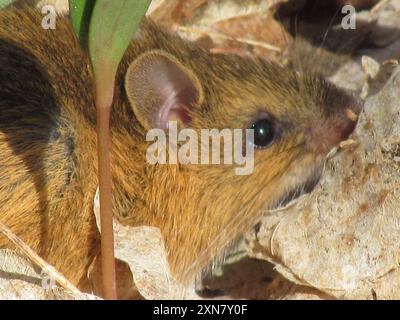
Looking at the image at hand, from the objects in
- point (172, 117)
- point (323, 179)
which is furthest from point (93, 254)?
point (323, 179)

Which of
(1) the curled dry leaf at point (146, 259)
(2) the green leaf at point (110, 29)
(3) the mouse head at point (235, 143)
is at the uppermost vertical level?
(2) the green leaf at point (110, 29)

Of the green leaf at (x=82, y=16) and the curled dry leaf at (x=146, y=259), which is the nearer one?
the green leaf at (x=82, y=16)

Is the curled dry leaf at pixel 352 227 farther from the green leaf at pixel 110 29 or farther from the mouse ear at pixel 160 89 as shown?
the green leaf at pixel 110 29

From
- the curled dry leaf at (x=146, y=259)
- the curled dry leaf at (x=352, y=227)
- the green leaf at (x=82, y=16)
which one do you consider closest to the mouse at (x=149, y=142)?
the curled dry leaf at (x=146, y=259)

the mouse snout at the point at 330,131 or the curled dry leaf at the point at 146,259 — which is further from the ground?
the mouse snout at the point at 330,131

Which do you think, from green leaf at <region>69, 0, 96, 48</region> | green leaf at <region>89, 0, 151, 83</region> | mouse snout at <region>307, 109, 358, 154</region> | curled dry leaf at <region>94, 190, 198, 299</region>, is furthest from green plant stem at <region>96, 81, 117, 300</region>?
mouse snout at <region>307, 109, 358, 154</region>

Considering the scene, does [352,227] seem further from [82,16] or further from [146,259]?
[82,16]

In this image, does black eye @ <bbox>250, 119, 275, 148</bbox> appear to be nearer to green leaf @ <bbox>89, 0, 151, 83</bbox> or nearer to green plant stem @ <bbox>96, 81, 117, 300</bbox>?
green plant stem @ <bbox>96, 81, 117, 300</bbox>

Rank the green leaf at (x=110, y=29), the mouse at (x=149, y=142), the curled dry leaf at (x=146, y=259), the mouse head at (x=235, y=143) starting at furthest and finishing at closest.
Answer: the mouse head at (x=235, y=143)
the mouse at (x=149, y=142)
the curled dry leaf at (x=146, y=259)
the green leaf at (x=110, y=29)
